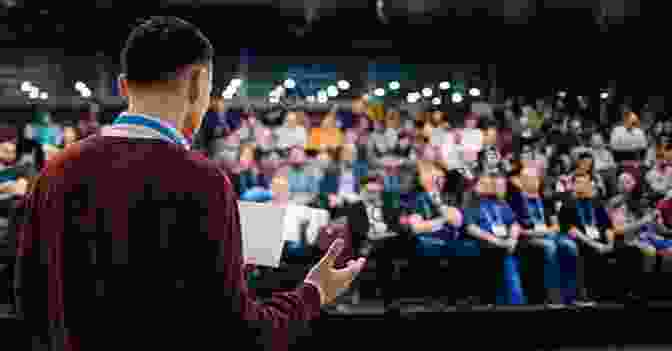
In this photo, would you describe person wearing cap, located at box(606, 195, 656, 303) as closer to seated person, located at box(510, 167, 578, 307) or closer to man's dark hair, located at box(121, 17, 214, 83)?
seated person, located at box(510, 167, 578, 307)

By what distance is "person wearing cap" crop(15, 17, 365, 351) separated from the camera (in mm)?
952

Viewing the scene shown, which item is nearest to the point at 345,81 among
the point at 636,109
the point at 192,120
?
the point at 636,109

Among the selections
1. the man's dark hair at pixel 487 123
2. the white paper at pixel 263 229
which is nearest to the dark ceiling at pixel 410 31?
the man's dark hair at pixel 487 123

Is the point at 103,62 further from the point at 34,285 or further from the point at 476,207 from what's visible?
the point at 34,285

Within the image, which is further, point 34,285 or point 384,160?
point 384,160

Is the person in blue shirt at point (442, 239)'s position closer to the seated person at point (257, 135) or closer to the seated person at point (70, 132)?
the seated person at point (257, 135)

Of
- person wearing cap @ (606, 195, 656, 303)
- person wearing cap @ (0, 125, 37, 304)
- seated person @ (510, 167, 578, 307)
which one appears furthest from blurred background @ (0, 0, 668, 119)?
person wearing cap @ (606, 195, 656, 303)

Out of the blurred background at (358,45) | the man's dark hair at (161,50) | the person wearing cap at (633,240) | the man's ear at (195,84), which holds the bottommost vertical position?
the person wearing cap at (633,240)

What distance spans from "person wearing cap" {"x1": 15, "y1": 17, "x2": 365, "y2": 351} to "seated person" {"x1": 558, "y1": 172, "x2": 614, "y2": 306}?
11.8 feet

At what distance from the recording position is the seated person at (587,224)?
4238mm

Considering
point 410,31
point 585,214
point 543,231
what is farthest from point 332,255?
point 410,31

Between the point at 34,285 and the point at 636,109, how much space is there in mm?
4268

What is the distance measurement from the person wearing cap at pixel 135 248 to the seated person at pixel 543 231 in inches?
138

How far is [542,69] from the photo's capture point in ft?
16.0
